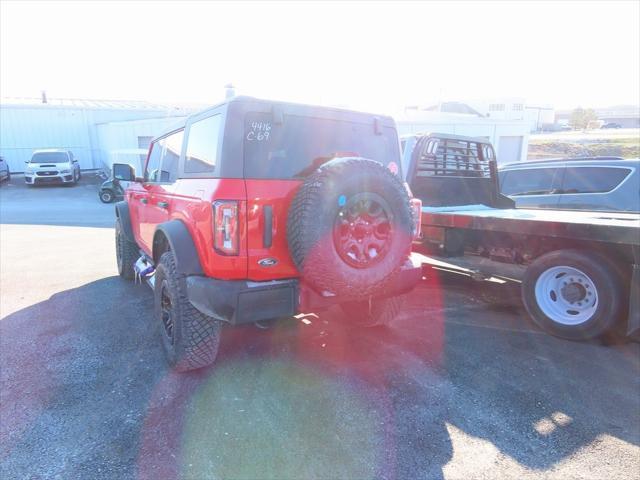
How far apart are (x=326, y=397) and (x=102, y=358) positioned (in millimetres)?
1964

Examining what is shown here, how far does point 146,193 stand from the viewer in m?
4.60

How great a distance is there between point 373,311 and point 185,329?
177 centimetres

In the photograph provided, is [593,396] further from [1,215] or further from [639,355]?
[1,215]

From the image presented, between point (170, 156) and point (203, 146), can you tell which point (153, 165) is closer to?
point (170, 156)

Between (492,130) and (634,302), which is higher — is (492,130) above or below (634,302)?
above

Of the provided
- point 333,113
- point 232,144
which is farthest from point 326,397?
point 333,113

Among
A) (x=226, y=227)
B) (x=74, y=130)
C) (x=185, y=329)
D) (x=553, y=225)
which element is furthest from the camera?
(x=74, y=130)

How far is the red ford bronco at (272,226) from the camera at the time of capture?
2.78m

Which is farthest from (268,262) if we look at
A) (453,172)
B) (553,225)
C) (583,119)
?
(583,119)

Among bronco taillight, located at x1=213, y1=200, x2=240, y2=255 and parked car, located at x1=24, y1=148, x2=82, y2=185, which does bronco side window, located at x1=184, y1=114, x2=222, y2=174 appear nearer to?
bronco taillight, located at x1=213, y1=200, x2=240, y2=255

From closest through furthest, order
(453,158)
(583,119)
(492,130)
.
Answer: (453,158), (492,130), (583,119)

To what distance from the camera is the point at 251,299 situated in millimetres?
2840

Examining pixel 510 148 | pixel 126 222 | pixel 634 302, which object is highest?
pixel 510 148

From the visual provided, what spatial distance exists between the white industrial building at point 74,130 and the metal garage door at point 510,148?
19529mm
